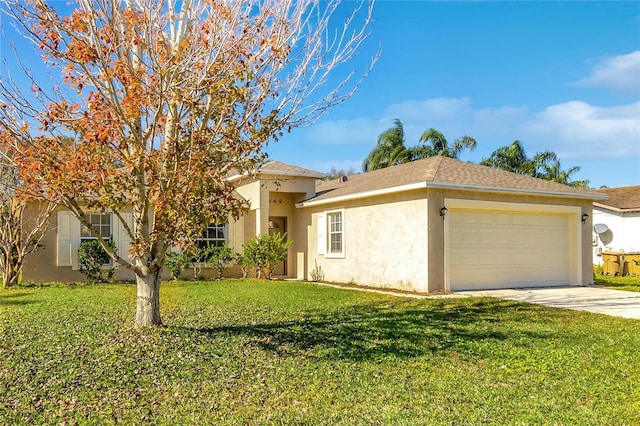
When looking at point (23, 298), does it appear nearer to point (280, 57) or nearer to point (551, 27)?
point (280, 57)

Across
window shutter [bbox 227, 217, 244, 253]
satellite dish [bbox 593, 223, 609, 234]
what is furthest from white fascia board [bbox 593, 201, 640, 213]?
window shutter [bbox 227, 217, 244, 253]

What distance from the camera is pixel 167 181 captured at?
20.0 feet

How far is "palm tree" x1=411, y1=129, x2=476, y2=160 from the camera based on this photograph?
28.3 metres

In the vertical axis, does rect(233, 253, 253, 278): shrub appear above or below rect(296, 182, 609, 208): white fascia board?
below

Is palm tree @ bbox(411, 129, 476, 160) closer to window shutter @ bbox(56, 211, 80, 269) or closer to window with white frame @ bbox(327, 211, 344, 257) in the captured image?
window with white frame @ bbox(327, 211, 344, 257)

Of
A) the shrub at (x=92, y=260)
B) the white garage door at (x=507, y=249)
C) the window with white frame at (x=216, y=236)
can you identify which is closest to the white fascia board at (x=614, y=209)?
the white garage door at (x=507, y=249)

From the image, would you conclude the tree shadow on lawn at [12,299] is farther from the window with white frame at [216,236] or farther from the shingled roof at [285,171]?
the shingled roof at [285,171]

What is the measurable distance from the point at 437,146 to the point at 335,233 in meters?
15.1

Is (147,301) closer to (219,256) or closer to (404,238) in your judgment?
(404,238)

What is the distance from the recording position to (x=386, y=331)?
24.3 ft

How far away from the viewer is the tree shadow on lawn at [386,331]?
246 inches

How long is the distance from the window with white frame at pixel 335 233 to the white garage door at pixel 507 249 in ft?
12.8

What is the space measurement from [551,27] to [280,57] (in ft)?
32.6

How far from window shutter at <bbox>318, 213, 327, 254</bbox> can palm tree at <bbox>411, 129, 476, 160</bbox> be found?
1351 cm
